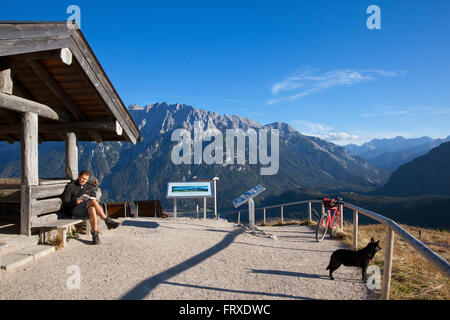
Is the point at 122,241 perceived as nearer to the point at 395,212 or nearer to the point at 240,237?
the point at 240,237

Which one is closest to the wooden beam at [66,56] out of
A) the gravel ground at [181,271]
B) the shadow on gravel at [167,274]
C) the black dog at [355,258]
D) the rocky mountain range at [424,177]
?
the gravel ground at [181,271]

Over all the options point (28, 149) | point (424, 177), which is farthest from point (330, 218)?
point (424, 177)

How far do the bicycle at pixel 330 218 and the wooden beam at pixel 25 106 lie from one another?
6.86 metres

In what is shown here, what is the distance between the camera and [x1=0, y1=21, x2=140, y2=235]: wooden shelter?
495 cm

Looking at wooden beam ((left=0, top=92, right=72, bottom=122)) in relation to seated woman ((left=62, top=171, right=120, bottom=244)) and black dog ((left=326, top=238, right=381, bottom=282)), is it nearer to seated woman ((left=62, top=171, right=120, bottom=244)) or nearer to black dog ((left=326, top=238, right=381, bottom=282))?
seated woman ((left=62, top=171, right=120, bottom=244))

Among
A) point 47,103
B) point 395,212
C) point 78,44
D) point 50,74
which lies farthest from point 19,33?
point 395,212

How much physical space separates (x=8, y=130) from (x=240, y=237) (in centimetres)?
673

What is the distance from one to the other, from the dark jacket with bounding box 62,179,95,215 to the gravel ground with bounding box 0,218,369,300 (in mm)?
809

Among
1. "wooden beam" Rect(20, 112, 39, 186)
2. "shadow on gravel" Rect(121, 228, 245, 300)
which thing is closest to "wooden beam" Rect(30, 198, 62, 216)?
"wooden beam" Rect(20, 112, 39, 186)

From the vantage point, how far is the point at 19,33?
4.29 metres

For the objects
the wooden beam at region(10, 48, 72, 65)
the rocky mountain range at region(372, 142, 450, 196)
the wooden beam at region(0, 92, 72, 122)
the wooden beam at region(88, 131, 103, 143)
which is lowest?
the rocky mountain range at region(372, 142, 450, 196)

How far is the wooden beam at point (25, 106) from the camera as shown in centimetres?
505

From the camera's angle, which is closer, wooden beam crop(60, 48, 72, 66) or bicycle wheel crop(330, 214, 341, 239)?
wooden beam crop(60, 48, 72, 66)

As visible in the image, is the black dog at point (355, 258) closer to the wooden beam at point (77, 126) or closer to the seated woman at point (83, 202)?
the seated woman at point (83, 202)
